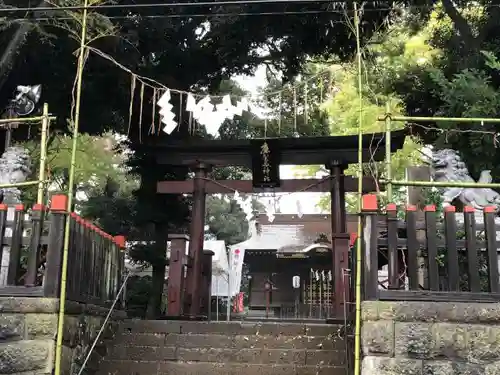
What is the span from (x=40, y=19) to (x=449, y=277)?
7799mm

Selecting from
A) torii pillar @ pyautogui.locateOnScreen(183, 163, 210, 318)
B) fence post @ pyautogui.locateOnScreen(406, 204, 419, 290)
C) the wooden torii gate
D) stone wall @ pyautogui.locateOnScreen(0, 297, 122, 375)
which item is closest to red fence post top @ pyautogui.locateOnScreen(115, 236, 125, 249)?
torii pillar @ pyautogui.locateOnScreen(183, 163, 210, 318)

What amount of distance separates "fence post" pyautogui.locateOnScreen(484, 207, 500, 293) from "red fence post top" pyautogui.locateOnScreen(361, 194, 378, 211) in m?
1.14

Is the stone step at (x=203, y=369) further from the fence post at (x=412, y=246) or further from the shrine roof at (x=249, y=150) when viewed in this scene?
the shrine roof at (x=249, y=150)

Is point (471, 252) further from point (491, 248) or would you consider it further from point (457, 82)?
point (457, 82)

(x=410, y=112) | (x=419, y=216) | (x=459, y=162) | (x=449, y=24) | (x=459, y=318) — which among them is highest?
(x=449, y=24)

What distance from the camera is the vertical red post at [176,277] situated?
9.56 m

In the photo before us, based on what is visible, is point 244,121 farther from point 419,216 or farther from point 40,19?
point 419,216

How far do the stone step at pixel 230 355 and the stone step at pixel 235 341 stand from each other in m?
0.10

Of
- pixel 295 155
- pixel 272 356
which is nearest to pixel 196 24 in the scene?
pixel 295 155

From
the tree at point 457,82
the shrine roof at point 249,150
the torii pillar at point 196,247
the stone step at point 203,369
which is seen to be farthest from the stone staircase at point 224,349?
the shrine roof at point 249,150

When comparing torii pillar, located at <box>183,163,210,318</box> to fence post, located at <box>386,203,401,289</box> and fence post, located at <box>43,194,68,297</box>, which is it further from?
fence post, located at <box>386,203,401,289</box>

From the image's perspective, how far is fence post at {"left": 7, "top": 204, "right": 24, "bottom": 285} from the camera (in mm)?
5586

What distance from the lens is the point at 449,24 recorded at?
1169 centimetres

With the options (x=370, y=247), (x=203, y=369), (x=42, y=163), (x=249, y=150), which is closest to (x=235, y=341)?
(x=203, y=369)
